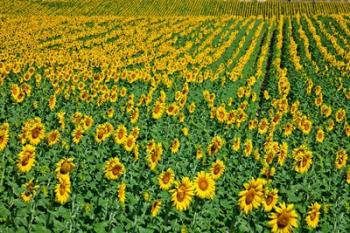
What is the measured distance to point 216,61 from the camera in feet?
75.9

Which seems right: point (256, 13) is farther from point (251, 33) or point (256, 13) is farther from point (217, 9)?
point (251, 33)

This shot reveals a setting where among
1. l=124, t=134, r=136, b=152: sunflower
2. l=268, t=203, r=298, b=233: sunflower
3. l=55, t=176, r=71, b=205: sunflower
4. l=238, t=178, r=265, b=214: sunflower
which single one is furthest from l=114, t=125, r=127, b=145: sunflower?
l=268, t=203, r=298, b=233: sunflower

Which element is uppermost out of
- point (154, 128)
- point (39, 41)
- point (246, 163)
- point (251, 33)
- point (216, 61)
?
point (251, 33)

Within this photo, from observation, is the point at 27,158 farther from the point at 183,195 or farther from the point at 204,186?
the point at 204,186

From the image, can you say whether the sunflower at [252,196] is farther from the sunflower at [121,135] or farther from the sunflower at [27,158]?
the sunflower at [121,135]

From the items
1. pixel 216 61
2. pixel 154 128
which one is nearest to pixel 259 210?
pixel 154 128

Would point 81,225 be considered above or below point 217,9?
below

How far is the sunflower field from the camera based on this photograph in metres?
5.65

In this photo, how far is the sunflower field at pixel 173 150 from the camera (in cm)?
565

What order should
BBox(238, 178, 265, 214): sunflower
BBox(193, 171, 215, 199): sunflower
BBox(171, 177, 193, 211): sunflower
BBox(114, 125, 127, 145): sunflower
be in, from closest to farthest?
BBox(238, 178, 265, 214): sunflower < BBox(171, 177, 193, 211): sunflower < BBox(193, 171, 215, 199): sunflower < BBox(114, 125, 127, 145): sunflower

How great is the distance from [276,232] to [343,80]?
1469cm

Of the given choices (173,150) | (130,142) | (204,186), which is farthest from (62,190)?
(173,150)

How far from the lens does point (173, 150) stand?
7.64m

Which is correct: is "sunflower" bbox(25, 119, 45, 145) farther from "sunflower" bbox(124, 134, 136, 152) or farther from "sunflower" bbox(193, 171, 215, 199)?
"sunflower" bbox(193, 171, 215, 199)
